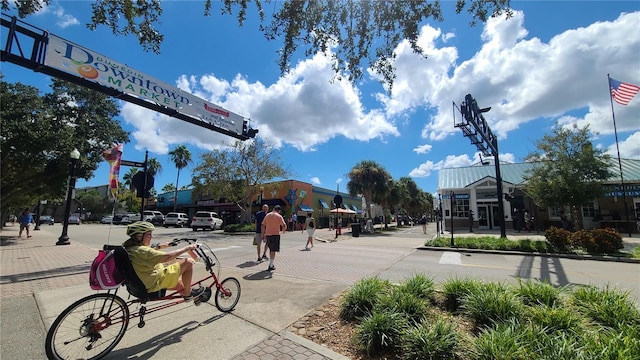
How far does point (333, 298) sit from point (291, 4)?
5310 millimetres

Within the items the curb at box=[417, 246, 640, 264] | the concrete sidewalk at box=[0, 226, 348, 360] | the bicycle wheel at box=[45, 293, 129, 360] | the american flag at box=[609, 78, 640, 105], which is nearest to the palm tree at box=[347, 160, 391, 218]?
the curb at box=[417, 246, 640, 264]

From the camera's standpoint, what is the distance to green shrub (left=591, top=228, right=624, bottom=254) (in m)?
11.1

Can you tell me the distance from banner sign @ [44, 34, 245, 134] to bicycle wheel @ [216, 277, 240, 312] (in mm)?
7639

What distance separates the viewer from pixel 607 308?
3643mm

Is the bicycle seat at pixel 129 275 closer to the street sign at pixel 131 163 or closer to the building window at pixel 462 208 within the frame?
the street sign at pixel 131 163

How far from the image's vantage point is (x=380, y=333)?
340 centimetres

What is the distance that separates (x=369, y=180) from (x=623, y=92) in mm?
19704

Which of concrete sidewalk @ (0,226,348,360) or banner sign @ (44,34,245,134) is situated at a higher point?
banner sign @ (44,34,245,134)

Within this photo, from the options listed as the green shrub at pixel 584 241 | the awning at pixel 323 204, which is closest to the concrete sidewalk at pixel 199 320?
the green shrub at pixel 584 241

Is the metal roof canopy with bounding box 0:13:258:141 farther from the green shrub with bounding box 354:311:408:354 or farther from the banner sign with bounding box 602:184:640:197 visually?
the banner sign with bounding box 602:184:640:197

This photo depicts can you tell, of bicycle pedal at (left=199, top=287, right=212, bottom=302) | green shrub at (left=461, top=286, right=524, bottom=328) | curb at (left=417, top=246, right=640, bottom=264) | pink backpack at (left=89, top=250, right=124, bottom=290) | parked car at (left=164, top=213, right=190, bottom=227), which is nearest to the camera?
pink backpack at (left=89, top=250, right=124, bottom=290)

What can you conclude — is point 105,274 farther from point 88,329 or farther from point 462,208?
point 462,208

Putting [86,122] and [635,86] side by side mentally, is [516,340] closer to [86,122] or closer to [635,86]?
[635,86]

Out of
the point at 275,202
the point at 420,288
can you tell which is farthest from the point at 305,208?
the point at 420,288
